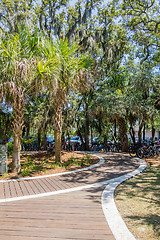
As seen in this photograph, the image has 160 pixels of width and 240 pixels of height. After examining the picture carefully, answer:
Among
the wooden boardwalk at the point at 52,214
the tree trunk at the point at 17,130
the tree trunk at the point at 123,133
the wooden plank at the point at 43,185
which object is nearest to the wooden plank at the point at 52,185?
the wooden boardwalk at the point at 52,214

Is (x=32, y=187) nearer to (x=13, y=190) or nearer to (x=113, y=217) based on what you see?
(x=13, y=190)

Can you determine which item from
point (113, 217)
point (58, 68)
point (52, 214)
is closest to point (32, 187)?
point (52, 214)

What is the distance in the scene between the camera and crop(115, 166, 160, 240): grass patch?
289cm

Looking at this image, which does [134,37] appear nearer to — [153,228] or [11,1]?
[11,1]

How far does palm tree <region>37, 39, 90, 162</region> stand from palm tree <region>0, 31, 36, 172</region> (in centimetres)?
45

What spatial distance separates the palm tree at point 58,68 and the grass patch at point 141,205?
402 centimetres

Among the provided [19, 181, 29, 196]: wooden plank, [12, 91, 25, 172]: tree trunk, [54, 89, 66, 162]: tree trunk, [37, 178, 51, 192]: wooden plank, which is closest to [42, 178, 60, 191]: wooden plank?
[37, 178, 51, 192]: wooden plank

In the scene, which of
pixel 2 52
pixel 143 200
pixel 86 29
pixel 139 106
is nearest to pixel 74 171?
pixel 143 200

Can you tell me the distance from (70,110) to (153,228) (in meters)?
11.2

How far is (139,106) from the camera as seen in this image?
37.5 feet

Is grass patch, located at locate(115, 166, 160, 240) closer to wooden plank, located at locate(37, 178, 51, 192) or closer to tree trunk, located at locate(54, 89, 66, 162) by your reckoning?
wooden plank, located at locate(37, 178, 51, 192)

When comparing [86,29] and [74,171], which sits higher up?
[86,29]

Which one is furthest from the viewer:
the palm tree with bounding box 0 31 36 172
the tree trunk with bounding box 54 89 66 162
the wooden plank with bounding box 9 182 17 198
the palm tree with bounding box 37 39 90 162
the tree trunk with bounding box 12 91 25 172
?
the tree trunk with bounding box 54 89 66 162

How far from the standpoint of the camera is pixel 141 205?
3.94 meters
